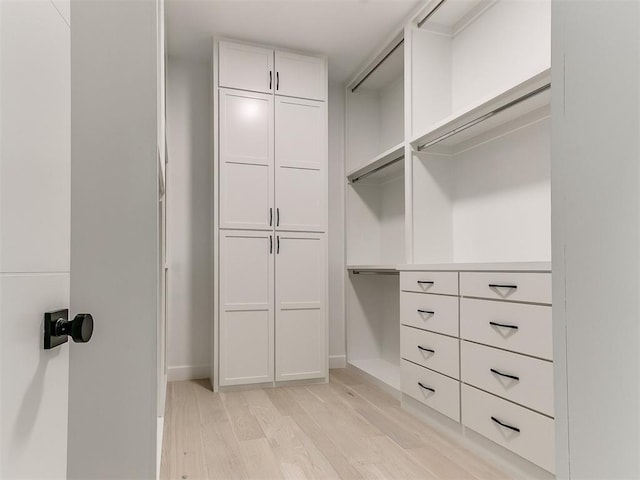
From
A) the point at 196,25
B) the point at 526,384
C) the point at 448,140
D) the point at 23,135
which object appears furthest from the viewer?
the point at 196,25

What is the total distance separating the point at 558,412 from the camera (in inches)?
18.2

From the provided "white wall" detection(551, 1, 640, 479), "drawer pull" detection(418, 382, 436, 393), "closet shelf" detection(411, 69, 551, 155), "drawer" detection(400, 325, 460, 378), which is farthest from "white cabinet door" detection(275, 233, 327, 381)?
"white wall" detection(551, 1, 640, 479)

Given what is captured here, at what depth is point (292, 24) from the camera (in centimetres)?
303

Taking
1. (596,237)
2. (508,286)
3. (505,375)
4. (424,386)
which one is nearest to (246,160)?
(424,386)

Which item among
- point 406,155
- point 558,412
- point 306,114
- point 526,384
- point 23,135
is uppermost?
point 306,114

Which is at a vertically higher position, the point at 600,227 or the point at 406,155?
the point at 406,155

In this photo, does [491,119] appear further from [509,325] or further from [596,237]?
[596,237]

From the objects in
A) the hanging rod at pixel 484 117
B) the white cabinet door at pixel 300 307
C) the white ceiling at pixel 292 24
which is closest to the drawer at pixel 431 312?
the white cabinet door at pixel 300 307

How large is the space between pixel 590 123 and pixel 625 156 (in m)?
0.05

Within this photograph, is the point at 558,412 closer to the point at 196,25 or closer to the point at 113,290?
the point at 113,290

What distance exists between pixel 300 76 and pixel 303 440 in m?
2.52

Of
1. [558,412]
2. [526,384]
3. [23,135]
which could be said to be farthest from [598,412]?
[526,384]

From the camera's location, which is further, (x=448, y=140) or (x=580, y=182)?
(x=448, y=140)

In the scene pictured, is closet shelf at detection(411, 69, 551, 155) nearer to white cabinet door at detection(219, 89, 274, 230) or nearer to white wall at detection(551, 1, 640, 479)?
white cabinet door at detection(219, 89, 274, 230)
